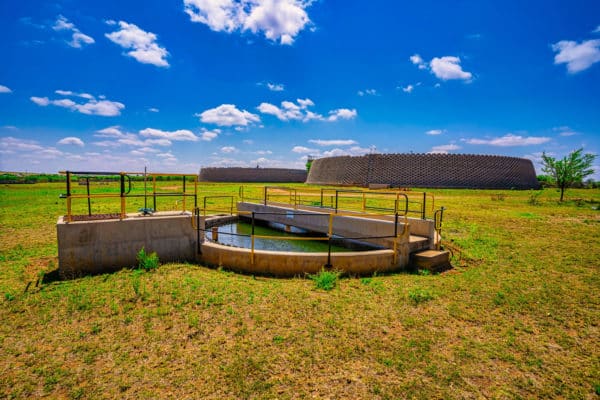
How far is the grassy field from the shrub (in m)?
0.27

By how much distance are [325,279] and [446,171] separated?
2092 inches

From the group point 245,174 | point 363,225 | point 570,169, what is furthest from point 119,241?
point 245,174

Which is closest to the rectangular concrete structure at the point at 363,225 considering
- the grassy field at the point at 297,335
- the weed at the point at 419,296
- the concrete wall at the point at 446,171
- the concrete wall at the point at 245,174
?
the grassy field at the point at 297,335

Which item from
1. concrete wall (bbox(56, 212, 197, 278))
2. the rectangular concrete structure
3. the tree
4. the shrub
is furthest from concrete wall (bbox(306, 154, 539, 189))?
the shrub

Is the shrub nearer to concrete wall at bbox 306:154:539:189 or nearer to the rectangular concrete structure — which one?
the rectangular concrete structure

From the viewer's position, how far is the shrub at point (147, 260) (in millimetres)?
7016

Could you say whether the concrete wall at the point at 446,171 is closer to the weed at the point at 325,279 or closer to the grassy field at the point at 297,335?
the grassy field at the point at 297,335

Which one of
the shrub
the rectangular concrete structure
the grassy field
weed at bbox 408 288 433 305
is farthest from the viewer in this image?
the rectangular concrete structure

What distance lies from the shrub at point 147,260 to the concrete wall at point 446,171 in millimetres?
49686

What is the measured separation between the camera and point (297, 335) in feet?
14.5

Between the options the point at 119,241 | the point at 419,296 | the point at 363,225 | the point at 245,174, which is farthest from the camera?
the point at 245,174

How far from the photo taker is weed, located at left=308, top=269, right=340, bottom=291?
6.19m

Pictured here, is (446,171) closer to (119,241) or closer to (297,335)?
(119,241)

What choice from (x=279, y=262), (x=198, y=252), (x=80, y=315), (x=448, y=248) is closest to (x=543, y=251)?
(x=448, y=248)
